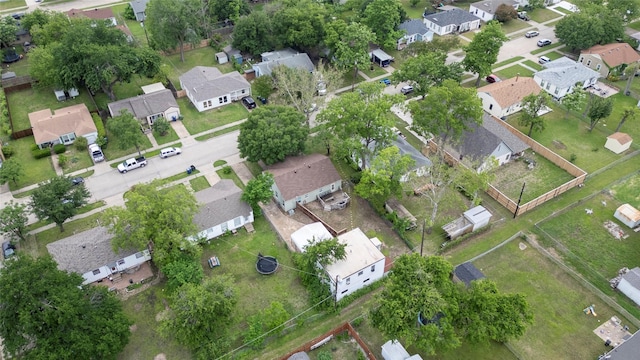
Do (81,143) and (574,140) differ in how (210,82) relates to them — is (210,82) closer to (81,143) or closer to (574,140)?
(81,143)

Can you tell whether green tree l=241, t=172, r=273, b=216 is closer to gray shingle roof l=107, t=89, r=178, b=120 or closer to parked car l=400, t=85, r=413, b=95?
gray shingle roof l=107, t=89, r=178, b=120

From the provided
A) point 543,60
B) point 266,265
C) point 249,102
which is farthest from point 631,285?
point 249,102

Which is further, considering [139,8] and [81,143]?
[139,8]

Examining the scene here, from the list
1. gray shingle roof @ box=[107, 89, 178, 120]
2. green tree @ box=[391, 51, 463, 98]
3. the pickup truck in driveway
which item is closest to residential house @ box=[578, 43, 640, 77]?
green tree @ box=[391, 51, 463, 98]

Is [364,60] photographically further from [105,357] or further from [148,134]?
[105,357]

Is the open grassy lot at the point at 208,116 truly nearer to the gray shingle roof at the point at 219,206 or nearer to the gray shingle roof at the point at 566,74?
the gray shingle roof at the point at 219,206

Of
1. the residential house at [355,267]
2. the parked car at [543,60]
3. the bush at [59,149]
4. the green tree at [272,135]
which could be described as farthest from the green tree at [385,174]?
the parked car at [543,60]
